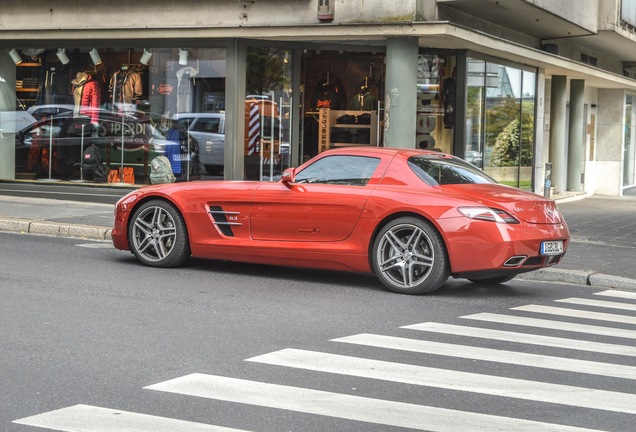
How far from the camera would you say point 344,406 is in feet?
19.0

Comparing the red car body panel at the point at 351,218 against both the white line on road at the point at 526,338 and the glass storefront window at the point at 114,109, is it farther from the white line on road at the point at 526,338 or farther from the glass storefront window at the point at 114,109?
the glass storefront window at the point at 114,109

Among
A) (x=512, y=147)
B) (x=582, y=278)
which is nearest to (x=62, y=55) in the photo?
(x=512, y=147)

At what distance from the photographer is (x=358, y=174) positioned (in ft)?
35.4

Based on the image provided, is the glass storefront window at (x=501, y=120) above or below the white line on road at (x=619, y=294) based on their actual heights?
above

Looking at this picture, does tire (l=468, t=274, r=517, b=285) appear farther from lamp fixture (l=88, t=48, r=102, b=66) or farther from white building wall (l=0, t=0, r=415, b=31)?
lamp fixture (l=88, t=48, r=102, b=66)

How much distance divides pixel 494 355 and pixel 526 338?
2.70 feet

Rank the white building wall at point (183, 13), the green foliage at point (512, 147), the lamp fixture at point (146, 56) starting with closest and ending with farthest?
the white building wall at point (183, 13) → the lamp fixture at point (146, 56) → the green foliage at point (512, 147)

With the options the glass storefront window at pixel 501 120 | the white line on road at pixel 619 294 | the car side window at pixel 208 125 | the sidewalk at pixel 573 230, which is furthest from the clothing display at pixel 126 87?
the white line on road at pixel 619 294

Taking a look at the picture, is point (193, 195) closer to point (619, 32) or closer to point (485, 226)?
point (485, 226)

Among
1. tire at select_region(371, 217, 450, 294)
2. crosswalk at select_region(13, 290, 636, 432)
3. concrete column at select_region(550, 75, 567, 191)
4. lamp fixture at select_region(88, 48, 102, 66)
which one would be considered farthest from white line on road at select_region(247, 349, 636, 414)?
concrete column at select_region(550, 75, 567, 191)

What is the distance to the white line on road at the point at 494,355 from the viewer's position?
23.0 ft

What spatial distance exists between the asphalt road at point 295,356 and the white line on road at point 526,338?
4 cm

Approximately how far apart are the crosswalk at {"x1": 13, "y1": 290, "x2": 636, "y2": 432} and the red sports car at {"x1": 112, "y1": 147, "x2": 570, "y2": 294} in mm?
896

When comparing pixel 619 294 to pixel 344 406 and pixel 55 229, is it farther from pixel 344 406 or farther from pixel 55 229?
pixel 55 229
